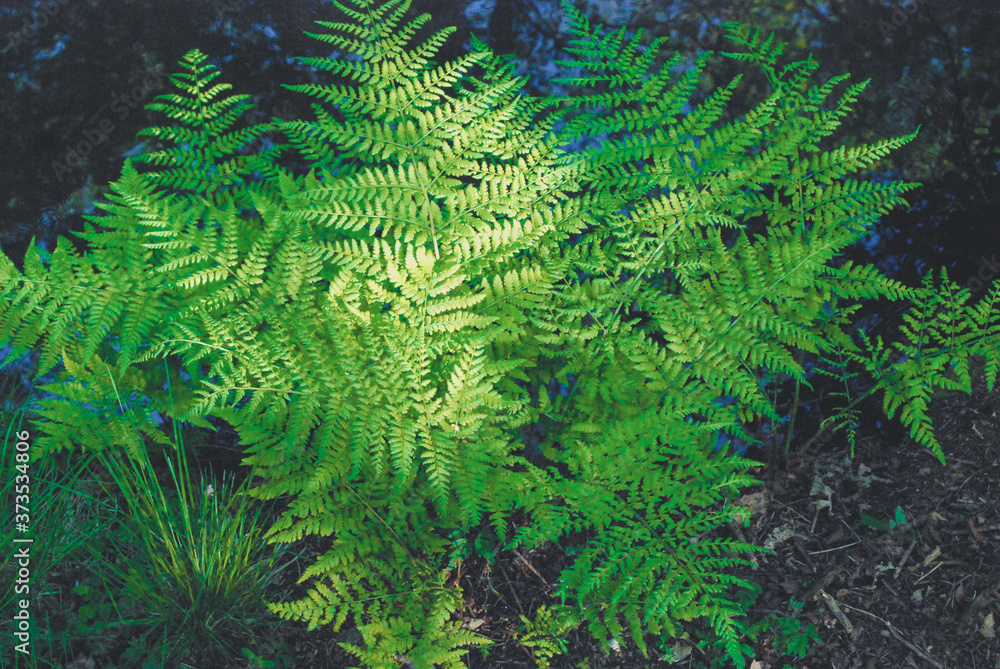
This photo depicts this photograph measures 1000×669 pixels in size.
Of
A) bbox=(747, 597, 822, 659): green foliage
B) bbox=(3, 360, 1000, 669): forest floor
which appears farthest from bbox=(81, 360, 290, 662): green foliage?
bbox=(747, 597, 822, 659): green foliage

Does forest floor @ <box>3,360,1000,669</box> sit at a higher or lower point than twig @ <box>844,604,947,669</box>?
higher

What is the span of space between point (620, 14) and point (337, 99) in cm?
174

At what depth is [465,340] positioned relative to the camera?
2.33 metres

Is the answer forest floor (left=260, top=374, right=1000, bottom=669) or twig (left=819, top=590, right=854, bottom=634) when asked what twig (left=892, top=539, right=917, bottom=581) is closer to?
forest floor (left=260, top=374, right=1000, bottom=669)

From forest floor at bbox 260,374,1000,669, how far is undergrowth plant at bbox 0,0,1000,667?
137 millimetres

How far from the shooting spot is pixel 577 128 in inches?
106

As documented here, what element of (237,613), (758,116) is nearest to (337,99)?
(758,116)

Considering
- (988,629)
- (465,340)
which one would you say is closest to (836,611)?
(988,629)

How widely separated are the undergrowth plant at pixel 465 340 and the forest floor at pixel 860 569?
0.45ft

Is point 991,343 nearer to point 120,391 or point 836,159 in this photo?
point 836,159

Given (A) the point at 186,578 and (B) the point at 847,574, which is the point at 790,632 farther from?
(A) the point at 186,578

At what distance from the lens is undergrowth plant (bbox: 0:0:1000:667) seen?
2.20 meters

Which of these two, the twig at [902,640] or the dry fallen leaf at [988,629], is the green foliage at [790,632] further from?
the dry fallen leaf at [988,629]

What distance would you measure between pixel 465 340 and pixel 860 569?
1.67 metres
